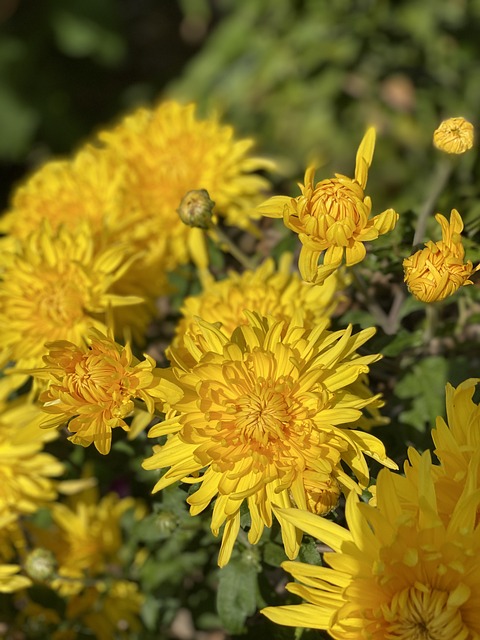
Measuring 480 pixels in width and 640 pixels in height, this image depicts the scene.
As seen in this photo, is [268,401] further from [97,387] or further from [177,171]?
[177,171]

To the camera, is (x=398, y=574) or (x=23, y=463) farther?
(x=23, y=463)

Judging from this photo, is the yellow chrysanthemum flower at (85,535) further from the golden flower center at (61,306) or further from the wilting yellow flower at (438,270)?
the wilting yellow flower at (438,270)

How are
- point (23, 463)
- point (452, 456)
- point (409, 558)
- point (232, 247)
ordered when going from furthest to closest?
1. point (23, 463)
2. point (232, 247)
3. point (452, 456)
4. point (409, 558)

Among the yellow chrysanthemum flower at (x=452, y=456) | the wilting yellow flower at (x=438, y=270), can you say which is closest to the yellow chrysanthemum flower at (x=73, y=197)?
the wilting yellow flower at (x=438, y=270)

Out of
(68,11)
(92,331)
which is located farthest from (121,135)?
(68,11)

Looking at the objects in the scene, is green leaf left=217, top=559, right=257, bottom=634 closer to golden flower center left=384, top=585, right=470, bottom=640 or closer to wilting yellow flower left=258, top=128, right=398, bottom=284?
golden flower center left=384, top=585, right=470, bottom=640

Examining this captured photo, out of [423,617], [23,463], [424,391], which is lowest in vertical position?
[423,617]

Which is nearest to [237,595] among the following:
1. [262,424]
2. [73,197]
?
[262,424]

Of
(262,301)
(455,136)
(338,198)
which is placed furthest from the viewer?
(262,301)

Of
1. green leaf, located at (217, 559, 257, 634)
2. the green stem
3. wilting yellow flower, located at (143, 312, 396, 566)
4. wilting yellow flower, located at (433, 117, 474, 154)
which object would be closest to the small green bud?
green leaf, located at (217, 559, 257, 634)
